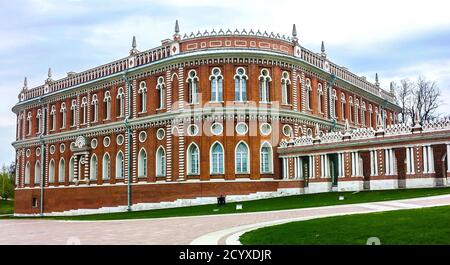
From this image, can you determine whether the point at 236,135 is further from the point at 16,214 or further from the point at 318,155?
the point at 16,214

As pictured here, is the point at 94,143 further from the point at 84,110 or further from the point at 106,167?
the point at 84,110

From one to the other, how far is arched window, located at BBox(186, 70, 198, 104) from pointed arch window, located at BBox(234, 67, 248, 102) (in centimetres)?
361

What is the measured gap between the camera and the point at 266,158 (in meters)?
47.9

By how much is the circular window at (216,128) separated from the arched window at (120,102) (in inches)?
503

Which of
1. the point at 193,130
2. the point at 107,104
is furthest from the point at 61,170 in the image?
the point at 193,130

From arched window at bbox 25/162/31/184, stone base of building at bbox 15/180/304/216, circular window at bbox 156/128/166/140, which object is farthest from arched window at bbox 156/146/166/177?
arched window at bbox 25/162/31/184

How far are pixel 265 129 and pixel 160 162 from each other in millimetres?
10630

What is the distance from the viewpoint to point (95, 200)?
5694cm

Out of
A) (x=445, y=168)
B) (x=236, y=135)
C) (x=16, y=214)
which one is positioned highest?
(x=236, y=135)

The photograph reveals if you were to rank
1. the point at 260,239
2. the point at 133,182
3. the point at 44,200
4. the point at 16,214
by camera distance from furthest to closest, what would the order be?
1. the point at 16,214
2. the point at 44,200
3. the point at 133,182
4. the point at 260,239

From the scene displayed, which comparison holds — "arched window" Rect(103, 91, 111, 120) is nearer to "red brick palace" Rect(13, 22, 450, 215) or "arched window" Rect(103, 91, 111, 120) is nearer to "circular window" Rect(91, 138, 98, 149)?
"red brick palace" Rect(13, 22, 450, 215)
